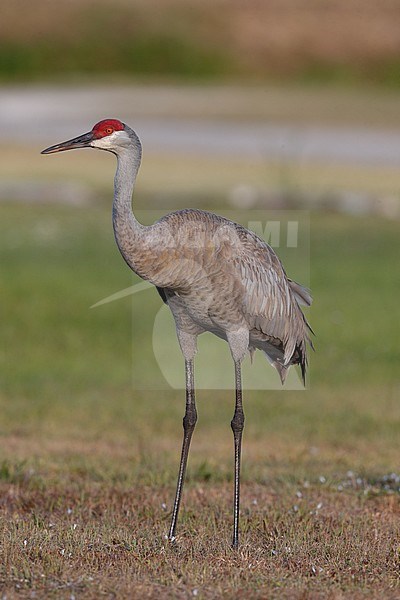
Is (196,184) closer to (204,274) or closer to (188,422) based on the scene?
(188,422)

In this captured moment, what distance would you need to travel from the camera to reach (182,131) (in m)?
→ 38.4

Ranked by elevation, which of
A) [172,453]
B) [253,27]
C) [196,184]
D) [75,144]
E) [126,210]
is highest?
[253,27]

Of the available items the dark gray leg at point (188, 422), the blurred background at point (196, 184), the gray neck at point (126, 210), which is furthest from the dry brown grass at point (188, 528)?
the gray neck at point (126, 210)

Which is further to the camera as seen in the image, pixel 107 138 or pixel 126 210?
pixel 107 138

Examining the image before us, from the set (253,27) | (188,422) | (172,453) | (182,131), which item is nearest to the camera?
(188,422)

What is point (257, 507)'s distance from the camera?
755 cm

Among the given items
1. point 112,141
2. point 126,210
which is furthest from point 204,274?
point 112,141

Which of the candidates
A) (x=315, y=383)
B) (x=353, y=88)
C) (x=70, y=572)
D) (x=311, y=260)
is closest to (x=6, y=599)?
(x=70, y=572)

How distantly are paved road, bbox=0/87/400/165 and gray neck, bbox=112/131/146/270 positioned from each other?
2547 centimetres

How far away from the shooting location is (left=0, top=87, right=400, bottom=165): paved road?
33.9 m

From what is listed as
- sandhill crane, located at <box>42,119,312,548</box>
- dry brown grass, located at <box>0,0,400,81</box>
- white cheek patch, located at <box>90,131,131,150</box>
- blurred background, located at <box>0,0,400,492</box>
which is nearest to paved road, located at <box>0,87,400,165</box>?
blurred background, located at <box>0,0,400,492</box>

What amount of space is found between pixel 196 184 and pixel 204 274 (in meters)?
21.4

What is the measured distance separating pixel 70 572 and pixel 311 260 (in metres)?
13.2

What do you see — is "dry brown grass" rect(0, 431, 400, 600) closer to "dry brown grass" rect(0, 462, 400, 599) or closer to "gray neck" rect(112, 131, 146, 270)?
"dry brown grass" rect(0, 462, 400, 599)
